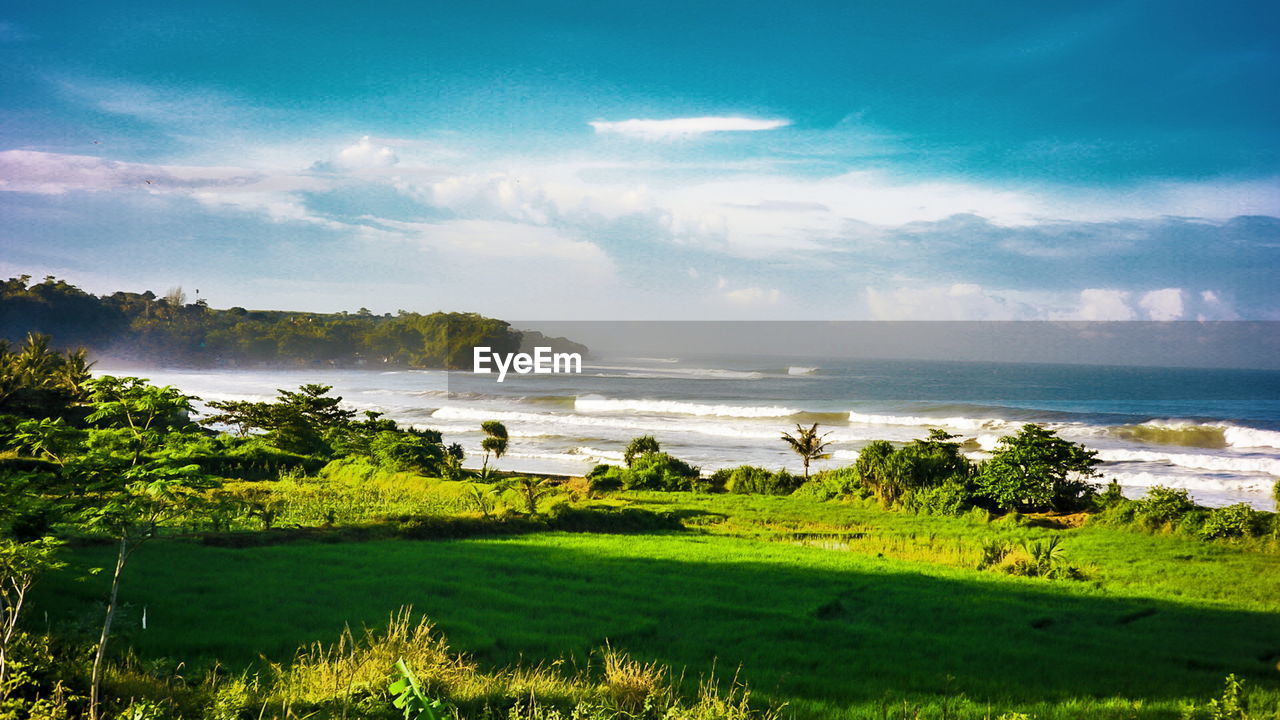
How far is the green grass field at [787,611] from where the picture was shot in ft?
29.4

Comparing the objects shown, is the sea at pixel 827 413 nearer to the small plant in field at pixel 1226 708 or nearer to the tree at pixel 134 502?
the small plant in field at pixel 1226 708

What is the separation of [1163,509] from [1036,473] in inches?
133

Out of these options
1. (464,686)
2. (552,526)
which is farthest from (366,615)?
(552,526)

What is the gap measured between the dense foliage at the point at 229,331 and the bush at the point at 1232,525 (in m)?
107

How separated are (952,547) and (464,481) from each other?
16.1 metres

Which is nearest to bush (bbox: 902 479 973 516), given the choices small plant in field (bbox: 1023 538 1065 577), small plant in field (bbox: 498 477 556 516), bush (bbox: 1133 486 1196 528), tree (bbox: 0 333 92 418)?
bush (bbox: 1133 486 1196 528)

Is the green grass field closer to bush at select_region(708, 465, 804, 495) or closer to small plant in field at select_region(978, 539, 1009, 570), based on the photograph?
small plant in field at select_region(978, 539, 1009, 570)

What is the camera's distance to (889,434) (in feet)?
178

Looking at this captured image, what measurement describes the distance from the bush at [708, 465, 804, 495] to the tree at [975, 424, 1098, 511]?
7823 mm

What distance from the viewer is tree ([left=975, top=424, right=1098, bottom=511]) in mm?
22266

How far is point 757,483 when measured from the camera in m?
29.1

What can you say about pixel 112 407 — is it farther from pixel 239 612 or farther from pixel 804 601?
pixel 804 601

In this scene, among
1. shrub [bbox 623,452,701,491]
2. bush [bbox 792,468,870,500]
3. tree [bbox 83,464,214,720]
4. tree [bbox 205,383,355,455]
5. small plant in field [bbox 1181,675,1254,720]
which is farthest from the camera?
tree [bbox 205,383,355,455]

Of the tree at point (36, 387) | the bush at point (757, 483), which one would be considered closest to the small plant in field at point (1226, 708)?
the bush at point (757, 483)
